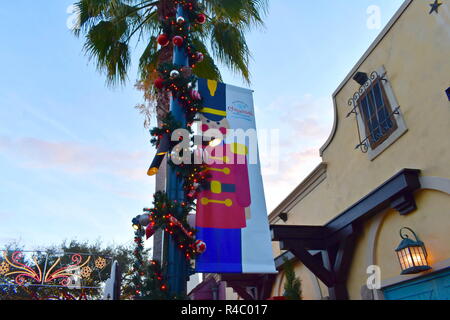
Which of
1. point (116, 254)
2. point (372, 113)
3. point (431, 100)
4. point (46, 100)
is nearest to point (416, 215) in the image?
point (431, 100)

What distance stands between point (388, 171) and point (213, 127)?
3.48 meters

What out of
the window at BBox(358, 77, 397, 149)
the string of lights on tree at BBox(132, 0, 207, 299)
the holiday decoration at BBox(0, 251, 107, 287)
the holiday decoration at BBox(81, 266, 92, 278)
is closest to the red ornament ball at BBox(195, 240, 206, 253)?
the string of lights on tree at BBox(132, 0, 207, 299)

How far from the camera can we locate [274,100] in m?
11.1

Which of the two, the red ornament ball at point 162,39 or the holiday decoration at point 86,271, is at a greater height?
the red ornament ball at point 162,39

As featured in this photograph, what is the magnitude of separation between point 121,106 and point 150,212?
7608 millimetres

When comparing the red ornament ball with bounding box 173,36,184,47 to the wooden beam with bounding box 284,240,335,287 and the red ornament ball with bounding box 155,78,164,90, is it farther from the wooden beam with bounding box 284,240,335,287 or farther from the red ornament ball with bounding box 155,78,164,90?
the wooden beam with bounding box 284,240,335,287

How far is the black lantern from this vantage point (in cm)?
469

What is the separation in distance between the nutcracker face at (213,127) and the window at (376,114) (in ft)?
10.7

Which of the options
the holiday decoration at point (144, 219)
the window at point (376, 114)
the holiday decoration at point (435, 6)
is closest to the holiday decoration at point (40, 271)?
the holiday decoration at point (144, 219)

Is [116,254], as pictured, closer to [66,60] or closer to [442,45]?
[66,60]

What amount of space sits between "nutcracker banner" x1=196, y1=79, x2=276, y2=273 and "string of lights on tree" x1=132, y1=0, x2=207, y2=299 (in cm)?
20

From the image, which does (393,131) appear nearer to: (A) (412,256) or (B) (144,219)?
(A) (412,256)

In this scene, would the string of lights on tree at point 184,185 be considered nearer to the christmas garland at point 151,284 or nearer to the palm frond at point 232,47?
the christmas garland at point 151,284

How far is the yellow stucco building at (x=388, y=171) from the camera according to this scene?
4.81 metres
